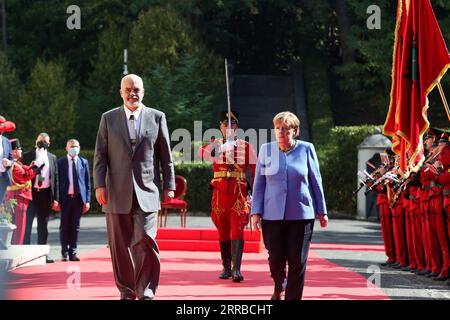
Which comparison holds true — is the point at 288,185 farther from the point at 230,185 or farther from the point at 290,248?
the point at 230,185

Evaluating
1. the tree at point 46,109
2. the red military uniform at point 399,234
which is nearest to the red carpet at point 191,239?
the red military uniform at point 399,234

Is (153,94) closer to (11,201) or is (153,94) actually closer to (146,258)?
(11,201)

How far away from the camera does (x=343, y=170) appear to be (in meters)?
33.1

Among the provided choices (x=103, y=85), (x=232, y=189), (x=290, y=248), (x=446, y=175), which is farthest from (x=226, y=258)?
(x=103, y=85)

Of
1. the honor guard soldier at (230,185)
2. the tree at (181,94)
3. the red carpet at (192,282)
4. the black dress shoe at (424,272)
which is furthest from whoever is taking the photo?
the tree at (181,94)

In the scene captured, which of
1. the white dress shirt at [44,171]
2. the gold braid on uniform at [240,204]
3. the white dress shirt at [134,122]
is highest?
the white dress shirt at [134,122]

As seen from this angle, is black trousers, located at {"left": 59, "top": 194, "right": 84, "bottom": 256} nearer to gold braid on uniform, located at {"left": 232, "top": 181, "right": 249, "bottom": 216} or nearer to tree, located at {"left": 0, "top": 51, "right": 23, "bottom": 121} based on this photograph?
gold braid on uniform, located at {"left": 232, "top": 181, "right": 249, "bottom": 216}

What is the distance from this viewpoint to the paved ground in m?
12.2

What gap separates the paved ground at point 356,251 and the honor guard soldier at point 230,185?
1.80m

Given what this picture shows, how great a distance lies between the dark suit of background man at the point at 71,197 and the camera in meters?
16.1

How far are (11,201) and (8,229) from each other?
0.76m

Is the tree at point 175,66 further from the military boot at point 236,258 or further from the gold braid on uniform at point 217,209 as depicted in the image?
the military boot at point 236,258

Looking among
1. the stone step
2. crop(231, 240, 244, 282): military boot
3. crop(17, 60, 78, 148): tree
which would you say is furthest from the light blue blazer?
crop(17, 60, 78, 148): tree
